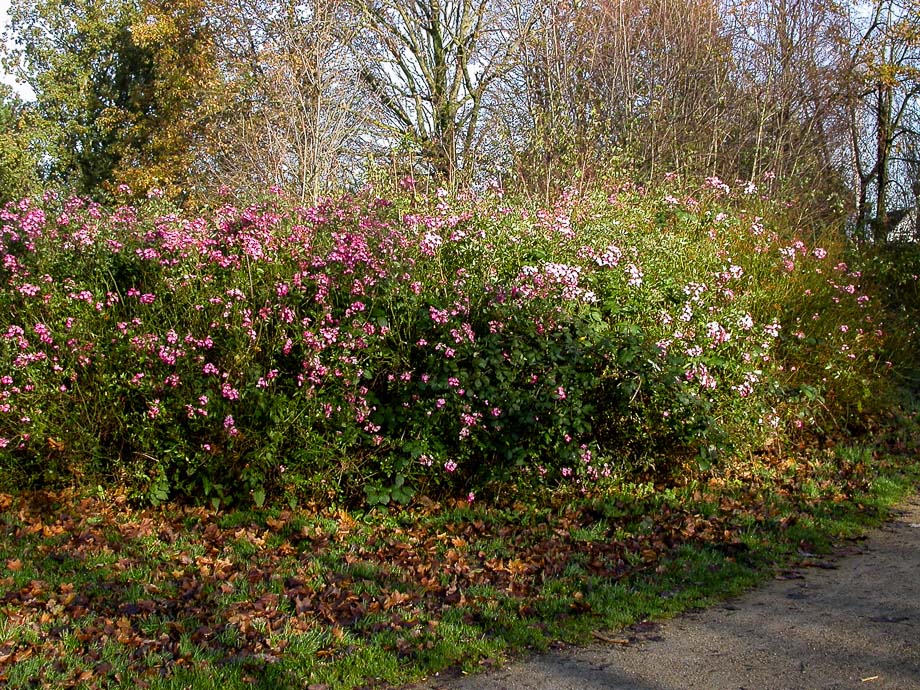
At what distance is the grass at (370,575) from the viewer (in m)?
4.63

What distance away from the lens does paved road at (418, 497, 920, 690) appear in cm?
446

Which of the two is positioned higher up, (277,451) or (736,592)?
(277,451)

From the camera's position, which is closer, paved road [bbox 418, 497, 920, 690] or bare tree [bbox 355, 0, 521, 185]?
paved road [bbox 418, 497, 920, 690]

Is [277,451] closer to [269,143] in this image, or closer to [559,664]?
[559,664]

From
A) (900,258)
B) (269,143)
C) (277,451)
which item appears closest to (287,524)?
(277,451)

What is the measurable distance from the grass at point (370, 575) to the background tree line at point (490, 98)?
17.5 ft

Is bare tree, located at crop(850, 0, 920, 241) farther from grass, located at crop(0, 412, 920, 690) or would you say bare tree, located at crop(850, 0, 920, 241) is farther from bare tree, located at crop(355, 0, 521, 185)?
grass, located at crop(0, 412, 920, 690)

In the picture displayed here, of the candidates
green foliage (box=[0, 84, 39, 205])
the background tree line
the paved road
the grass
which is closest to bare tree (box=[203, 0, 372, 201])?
the background tree line

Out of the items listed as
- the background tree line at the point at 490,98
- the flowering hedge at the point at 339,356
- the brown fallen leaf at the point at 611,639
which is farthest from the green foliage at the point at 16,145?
the brown fallen leaf at the point at 611,639

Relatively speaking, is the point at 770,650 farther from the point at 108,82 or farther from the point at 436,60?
the point at 108,82

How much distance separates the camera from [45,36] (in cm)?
2870

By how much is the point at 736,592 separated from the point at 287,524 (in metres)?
3.40

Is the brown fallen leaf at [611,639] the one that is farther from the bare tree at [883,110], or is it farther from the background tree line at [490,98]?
the bare tree at [883,110]

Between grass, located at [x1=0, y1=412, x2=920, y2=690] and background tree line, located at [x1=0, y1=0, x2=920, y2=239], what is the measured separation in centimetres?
534
